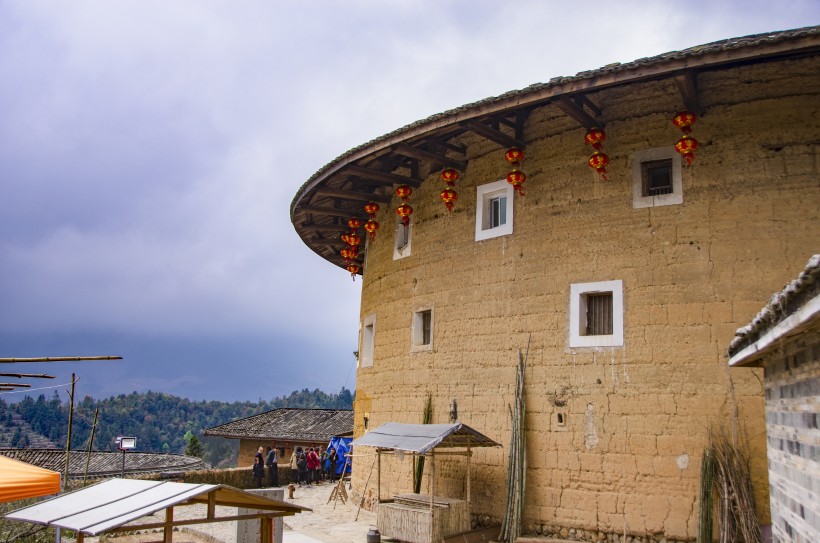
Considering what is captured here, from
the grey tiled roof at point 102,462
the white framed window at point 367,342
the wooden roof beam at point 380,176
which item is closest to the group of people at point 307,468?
the white framed window at point 367,342

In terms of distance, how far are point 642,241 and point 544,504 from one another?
4039 millimetres

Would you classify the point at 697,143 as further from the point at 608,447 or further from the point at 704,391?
the point at 608,447

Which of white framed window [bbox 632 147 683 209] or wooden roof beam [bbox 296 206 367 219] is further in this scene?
wooden roof beam [bbox 296 206 367 219]

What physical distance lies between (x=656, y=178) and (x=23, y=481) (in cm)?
899

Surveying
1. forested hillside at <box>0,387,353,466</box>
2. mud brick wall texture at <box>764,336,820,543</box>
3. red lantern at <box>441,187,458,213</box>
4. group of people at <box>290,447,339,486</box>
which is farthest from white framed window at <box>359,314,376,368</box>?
forested hillside at <box>0,387,353,466</box>

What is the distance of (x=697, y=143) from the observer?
1013 cm

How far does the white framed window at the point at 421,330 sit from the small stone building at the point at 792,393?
6712 mm

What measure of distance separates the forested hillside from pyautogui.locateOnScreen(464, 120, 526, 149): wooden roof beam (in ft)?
232

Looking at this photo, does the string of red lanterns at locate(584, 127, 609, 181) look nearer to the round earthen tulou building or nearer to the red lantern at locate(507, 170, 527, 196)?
the round earthen tulou building

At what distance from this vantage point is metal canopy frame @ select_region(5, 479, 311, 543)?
18.1 feet

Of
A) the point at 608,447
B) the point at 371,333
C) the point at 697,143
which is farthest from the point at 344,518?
the point at 697,143

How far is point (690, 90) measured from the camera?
9766mm

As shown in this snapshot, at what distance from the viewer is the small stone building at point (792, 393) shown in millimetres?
4804

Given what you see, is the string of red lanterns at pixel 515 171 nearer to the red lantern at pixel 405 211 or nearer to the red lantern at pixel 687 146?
the red lantern at pixel 687 146
